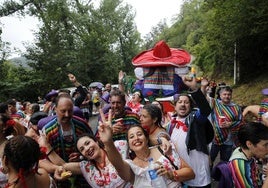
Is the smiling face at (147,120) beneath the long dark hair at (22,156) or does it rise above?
above

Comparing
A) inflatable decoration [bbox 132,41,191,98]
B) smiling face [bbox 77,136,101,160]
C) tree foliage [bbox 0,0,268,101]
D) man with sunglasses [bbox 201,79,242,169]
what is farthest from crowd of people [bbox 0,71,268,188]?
tree foliage [bbox 0,0,268,101]

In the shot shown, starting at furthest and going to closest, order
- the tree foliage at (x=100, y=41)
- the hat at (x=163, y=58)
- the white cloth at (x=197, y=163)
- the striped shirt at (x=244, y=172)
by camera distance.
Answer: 1. the tree foliage at (x=100, y=41)
2. the hat at (x=163, y=58)
3. the white cloth at (x=197, y=163)
4. the striped shirt at (x=244, y=172)

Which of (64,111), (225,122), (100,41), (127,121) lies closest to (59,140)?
(64,111)

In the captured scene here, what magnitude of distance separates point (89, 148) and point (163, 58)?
262cm

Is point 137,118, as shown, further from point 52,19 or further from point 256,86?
point 52,19

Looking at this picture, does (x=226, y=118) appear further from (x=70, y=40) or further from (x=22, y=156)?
(x=70, y=40)

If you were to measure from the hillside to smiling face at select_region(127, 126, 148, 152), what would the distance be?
1041 centimetres

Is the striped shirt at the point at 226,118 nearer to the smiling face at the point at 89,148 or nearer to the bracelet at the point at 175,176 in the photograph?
the bracelet at the point at 175,176

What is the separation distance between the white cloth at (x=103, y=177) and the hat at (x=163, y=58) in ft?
8.26

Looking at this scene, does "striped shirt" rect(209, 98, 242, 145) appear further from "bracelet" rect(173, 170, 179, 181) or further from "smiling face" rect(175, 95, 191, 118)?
"bracelet" rect(173, 170, 179, 181)

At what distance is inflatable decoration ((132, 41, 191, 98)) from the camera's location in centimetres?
505

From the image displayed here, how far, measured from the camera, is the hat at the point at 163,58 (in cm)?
502

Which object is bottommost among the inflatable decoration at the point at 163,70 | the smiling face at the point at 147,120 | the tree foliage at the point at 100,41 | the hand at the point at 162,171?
the hand at the point at 162,171

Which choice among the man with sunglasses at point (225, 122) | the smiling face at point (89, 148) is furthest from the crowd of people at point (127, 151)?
the man with sunglasses at point (225, 122)
